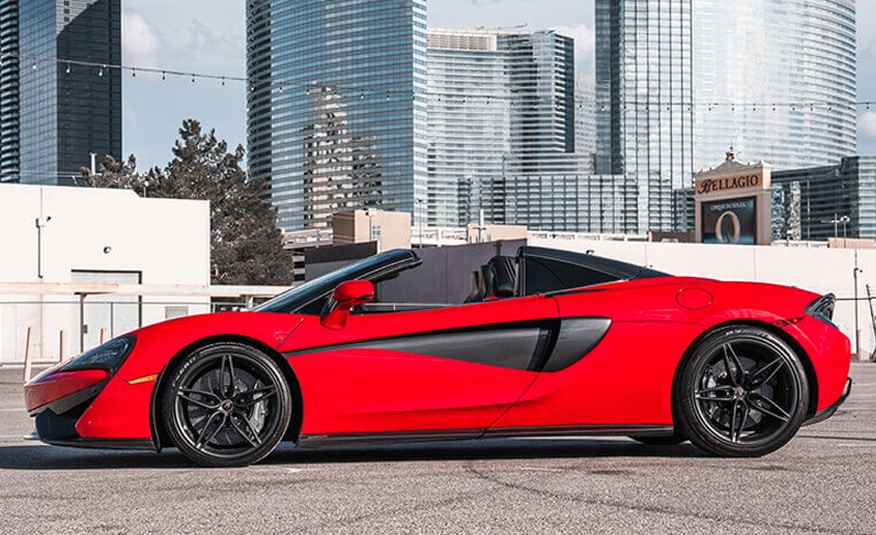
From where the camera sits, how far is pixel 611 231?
192 metres

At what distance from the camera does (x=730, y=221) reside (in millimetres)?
85500

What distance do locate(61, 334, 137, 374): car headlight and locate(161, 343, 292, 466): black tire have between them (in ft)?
0.92

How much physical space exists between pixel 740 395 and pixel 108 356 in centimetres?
331

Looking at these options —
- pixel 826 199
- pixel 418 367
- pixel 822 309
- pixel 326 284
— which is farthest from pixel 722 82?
pixel 418 367

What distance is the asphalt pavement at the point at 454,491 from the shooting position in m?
4.29

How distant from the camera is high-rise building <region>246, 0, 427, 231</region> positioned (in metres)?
159

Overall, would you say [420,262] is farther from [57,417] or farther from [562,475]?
[57,417]

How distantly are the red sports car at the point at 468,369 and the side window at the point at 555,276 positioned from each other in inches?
0.5

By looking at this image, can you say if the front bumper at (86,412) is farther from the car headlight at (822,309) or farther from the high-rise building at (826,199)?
the high-rise building at (826,199)

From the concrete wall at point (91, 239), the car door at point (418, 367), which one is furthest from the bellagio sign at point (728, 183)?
the car door at point (418, 367)

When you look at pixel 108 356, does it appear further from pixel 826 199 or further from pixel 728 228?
pixel 826 199

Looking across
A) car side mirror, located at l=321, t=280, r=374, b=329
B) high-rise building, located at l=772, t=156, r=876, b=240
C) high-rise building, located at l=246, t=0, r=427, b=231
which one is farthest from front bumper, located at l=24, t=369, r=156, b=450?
high-rise building, located at l=772, t=156, r=876, b=240

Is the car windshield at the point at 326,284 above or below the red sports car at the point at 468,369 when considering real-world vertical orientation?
above

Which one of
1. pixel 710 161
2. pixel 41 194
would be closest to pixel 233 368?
pixel 41 194
